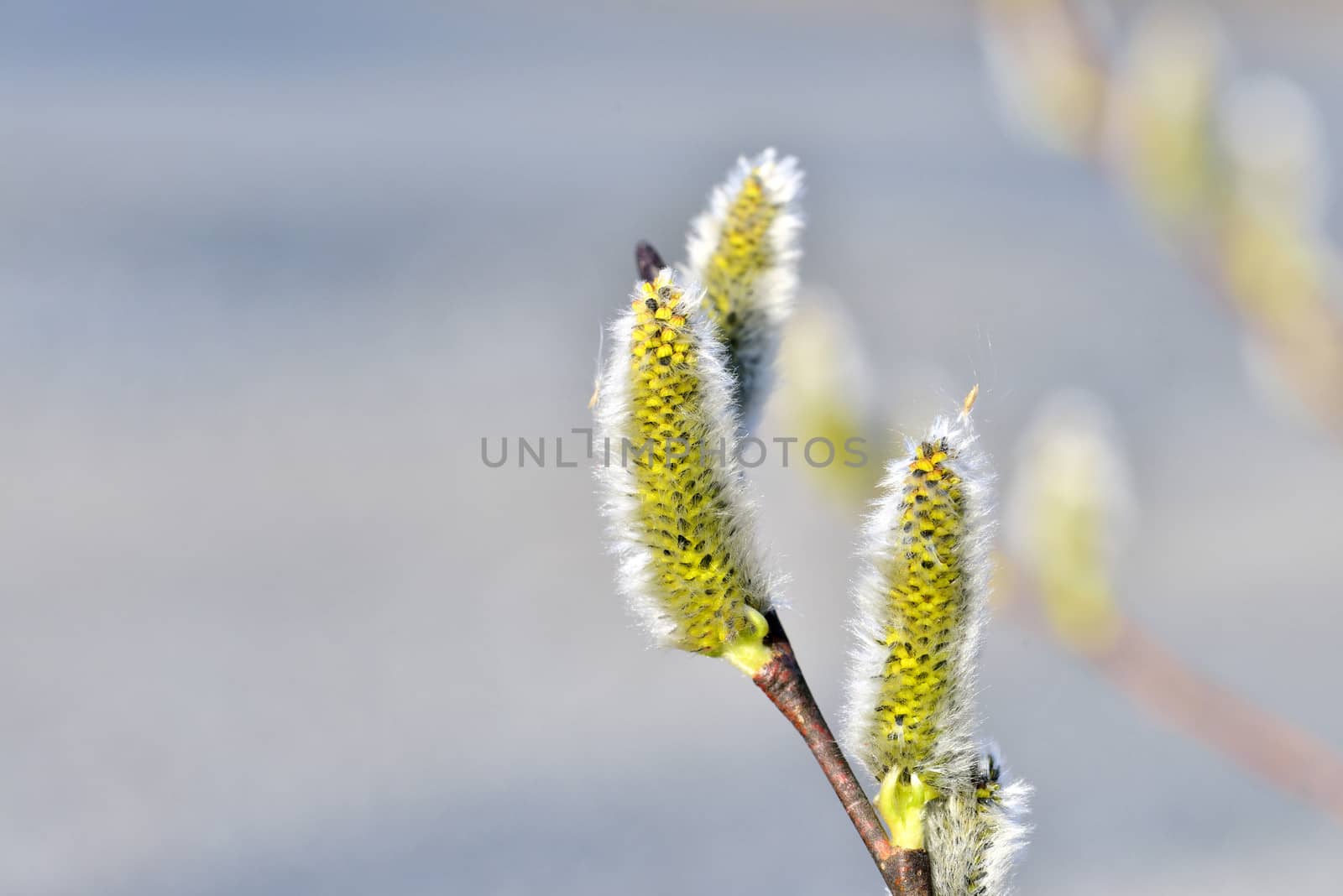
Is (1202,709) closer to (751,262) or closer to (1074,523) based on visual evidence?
(1074,523)

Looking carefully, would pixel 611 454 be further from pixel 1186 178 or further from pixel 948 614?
pixel 1186 178

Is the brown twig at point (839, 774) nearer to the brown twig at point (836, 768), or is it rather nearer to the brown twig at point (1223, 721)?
the brown twig at point (836, 768)

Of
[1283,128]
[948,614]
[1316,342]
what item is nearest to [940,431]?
[948,614]

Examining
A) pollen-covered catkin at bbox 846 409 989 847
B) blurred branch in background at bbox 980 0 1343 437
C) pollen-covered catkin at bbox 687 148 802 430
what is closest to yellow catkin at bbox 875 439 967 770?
pollen-covered catkin at bbox 846 409 989 847

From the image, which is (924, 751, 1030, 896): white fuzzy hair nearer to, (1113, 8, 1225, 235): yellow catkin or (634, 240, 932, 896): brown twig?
(634, 240, 932, 896): brown twig

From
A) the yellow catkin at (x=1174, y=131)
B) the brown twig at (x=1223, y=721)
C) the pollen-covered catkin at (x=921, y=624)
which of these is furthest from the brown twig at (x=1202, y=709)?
the pollen-covered catkin at (x=921, y=624)
